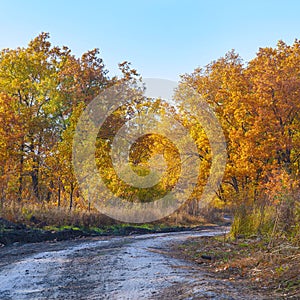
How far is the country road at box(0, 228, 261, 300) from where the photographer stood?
546 centimetres

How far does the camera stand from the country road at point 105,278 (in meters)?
5.46

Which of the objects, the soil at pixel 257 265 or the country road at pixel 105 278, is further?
the soil at pixel 257 265

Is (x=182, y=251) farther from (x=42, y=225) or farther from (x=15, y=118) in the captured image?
(x=15, y=118)

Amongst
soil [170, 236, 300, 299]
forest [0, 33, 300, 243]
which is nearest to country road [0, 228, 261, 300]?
soil [170, 236, 300, 299]

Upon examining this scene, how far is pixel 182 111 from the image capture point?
29.2m

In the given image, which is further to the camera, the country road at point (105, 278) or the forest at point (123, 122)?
the forest at point (123, 122)

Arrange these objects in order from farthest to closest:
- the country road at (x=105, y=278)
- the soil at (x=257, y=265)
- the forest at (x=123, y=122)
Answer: the forest at (x=123, y=122) < the soil at (x=257, y=265) < the country road at (x=105, y=278)

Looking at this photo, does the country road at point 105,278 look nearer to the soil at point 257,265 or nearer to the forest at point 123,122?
the soil at point 257,265

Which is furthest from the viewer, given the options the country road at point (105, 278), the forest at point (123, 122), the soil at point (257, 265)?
the forest at point (123, 122)

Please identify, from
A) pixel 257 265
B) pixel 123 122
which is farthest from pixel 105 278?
pixel 123 122

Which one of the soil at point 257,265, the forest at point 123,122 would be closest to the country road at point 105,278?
the soil at point 257,265

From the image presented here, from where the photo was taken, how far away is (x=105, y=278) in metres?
6.60

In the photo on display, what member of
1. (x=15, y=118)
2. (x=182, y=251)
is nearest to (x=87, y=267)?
(x=182, y=251)

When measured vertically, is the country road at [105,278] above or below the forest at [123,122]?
below
